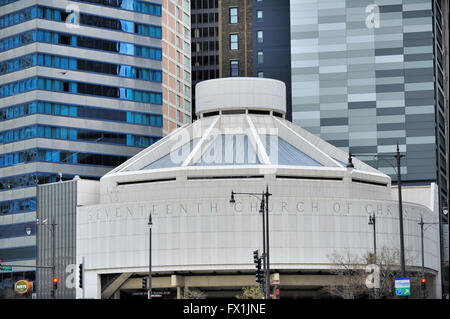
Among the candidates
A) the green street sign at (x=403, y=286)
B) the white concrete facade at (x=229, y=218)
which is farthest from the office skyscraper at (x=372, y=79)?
the green street sign at (x=403, y=286)

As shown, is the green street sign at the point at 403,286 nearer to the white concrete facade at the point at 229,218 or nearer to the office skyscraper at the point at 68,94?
the white concrete facade at the point at 229,218

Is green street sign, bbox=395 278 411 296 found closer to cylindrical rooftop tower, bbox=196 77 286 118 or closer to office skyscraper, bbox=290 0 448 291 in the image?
cylindrical rooftop tower, bbox=196 77 286 118

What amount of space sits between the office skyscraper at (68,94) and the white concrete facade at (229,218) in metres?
18.6

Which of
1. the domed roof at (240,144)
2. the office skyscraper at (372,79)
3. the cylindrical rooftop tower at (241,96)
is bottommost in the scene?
the domed roof at (240,144)

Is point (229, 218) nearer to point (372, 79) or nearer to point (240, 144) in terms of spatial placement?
point (240, 144)

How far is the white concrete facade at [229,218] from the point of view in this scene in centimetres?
10262

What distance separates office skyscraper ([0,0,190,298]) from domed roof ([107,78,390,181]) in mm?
15833

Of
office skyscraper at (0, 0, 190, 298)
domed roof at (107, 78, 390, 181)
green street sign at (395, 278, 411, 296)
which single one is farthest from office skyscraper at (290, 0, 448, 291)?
green street sign at (395, 278, 411, 296)

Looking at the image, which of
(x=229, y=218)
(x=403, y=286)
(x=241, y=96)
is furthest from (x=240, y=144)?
(x=403, y=286)

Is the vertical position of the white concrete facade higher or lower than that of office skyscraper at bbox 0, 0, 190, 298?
lower

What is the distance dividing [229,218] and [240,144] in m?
14.7

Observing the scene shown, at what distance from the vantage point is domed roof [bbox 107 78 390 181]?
110 meters

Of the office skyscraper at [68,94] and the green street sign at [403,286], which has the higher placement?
the office skyscraper at [68,94]

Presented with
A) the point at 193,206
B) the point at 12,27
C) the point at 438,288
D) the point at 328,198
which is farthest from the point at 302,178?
the point at 12,27
